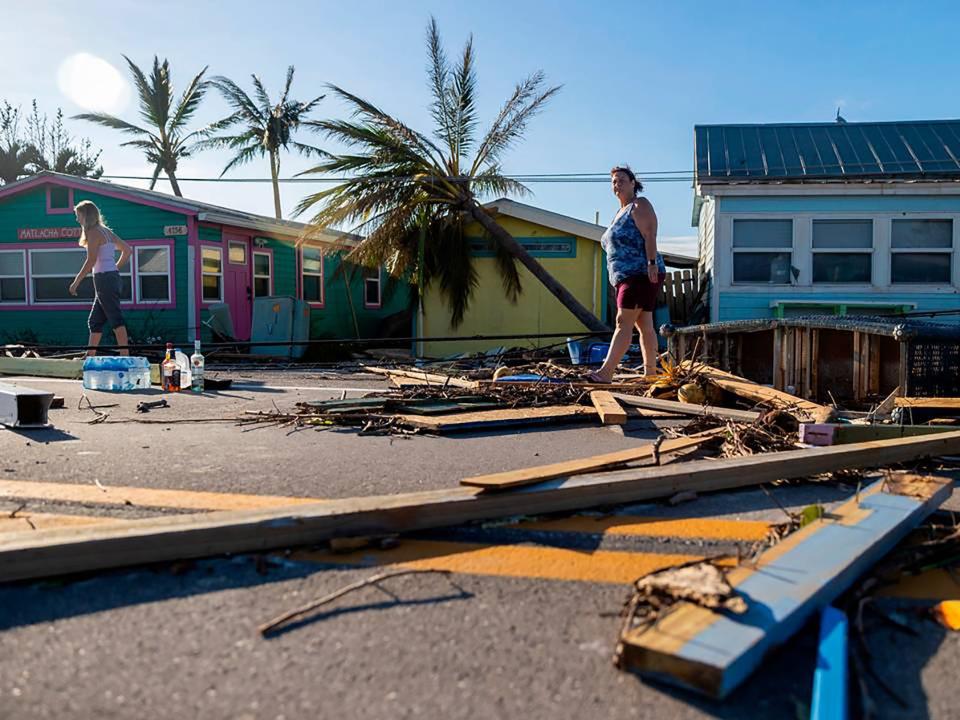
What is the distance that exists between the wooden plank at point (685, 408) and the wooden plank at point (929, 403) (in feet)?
2.57

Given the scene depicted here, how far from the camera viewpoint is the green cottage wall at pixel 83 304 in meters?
18.1

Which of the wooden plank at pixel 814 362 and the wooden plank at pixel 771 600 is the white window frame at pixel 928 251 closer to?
the wooden plank at pixel 814 362

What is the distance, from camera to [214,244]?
1859cm

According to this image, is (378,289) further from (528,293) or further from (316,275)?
(528,293)

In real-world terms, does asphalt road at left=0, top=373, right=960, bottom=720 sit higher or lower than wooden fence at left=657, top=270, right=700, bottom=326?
lower

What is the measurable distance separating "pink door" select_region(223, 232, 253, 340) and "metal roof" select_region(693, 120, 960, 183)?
35.5 ft

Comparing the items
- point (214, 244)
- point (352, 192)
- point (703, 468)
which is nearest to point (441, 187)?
point (352, 192)

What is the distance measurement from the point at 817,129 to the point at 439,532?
1670cm

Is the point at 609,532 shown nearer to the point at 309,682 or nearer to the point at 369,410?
the point at 309,682

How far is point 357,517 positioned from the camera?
2.59m

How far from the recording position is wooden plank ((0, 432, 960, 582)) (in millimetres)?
2289

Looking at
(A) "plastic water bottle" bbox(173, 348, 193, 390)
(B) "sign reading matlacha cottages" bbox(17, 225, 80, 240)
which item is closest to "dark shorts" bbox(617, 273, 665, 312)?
(A) "plastic water bottle" bbox(173, 348, 193, 390)

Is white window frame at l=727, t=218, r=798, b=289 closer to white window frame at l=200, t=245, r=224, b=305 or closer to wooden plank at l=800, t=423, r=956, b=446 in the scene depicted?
wooden plank at l=800, t=423, r=956, b=446

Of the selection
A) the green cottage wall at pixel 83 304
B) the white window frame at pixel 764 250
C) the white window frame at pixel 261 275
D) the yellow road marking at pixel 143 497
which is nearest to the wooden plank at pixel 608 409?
the yellow road marking at pixel 143 497
